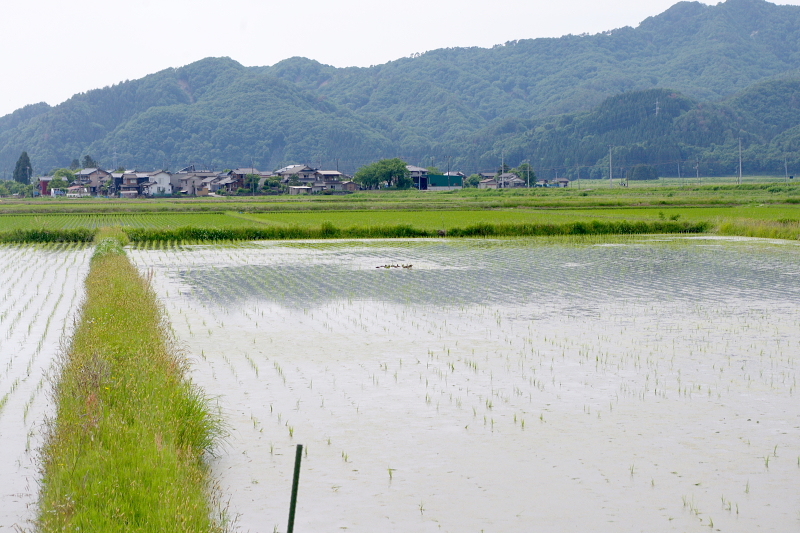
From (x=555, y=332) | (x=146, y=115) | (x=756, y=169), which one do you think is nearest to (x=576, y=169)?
(x=756, y=169)

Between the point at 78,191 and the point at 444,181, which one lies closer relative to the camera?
the point at 78,191

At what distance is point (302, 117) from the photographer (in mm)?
142000

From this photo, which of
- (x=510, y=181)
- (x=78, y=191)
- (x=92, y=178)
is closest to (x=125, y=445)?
(x=78, y=191)

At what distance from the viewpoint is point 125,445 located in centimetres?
454

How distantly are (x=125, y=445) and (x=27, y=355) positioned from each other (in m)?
5.00

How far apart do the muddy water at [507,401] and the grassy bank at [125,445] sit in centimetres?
42

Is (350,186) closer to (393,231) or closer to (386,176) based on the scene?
(386,176)

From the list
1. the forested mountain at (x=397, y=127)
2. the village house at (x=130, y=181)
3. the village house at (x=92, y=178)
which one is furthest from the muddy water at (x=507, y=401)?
the forested mountain at (x=397, y=127)

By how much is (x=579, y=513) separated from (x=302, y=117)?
465 feet

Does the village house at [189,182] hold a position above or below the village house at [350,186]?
above

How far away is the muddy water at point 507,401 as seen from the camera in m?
4.58

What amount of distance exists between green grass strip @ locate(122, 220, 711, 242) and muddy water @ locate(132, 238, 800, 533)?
42.1ft

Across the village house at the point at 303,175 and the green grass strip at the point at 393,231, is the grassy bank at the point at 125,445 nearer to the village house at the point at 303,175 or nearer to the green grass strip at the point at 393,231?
the green grass strip at the point at 393,231

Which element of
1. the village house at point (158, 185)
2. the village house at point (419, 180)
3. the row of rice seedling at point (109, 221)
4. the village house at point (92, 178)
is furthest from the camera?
the village house at point (92, 178)
